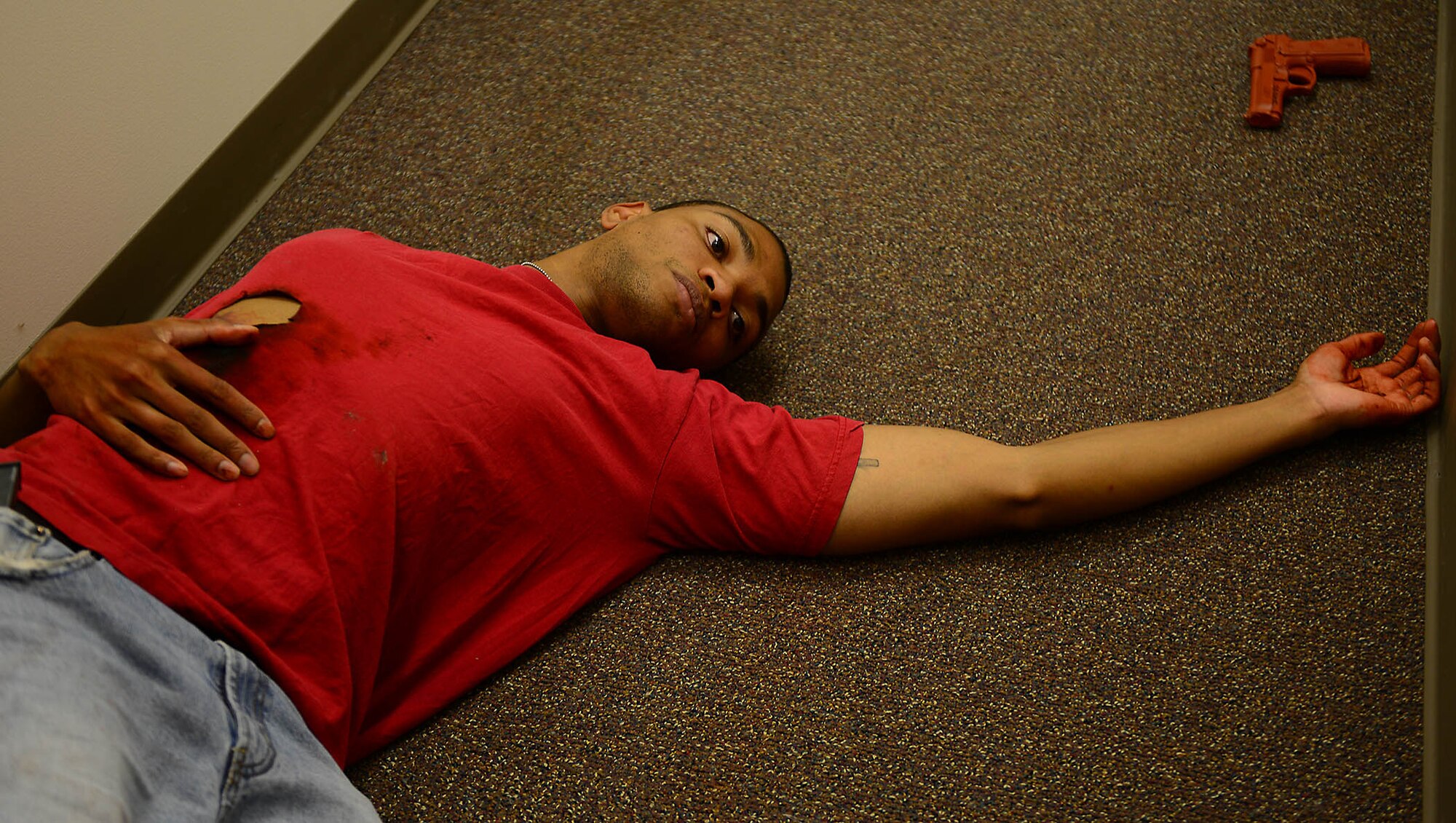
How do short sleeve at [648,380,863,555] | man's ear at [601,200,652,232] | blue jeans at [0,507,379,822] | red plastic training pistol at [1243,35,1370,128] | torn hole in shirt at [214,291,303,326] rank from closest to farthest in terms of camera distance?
1. blue jeans at [0,507,379,822]
2. torn hole in shirt at [214,291,303,326]
3. short sleeve at [648,380,863,555]
4. man's ear at [601,200,652,232]
5. red plastic training pistol at [1243,35,1370,128]

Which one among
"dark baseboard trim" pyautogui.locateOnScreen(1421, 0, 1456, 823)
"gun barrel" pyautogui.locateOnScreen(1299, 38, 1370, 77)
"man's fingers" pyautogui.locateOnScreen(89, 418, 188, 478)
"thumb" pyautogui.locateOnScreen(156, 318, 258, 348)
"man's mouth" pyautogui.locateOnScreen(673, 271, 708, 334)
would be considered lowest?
"dark baseboard trim" pyautogui.locateOnScreen(1421, 0, 1456, 823)

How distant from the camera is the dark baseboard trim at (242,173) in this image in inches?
54.8

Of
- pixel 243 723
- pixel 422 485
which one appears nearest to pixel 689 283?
pixel 422 485

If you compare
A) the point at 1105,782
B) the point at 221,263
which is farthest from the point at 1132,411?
the point at 221,263

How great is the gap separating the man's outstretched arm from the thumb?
0.63 meters

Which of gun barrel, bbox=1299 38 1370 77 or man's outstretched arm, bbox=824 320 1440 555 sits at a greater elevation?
gun barrel, bbox=1299 38 1370 77

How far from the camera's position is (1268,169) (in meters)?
1.48

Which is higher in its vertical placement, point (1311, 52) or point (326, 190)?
point (1311, 52)

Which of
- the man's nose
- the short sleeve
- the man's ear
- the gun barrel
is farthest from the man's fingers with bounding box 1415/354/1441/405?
the man's ear

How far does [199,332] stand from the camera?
0.91 m

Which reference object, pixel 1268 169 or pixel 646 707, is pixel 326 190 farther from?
pixel 1268 169

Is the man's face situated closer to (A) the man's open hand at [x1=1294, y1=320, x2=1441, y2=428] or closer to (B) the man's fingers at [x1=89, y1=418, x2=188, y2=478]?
(B) the man's fingers at [x1=89, y1=418, x2=188, y2=478]

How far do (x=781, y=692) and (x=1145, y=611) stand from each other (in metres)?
0.41

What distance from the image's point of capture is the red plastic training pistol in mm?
1522
